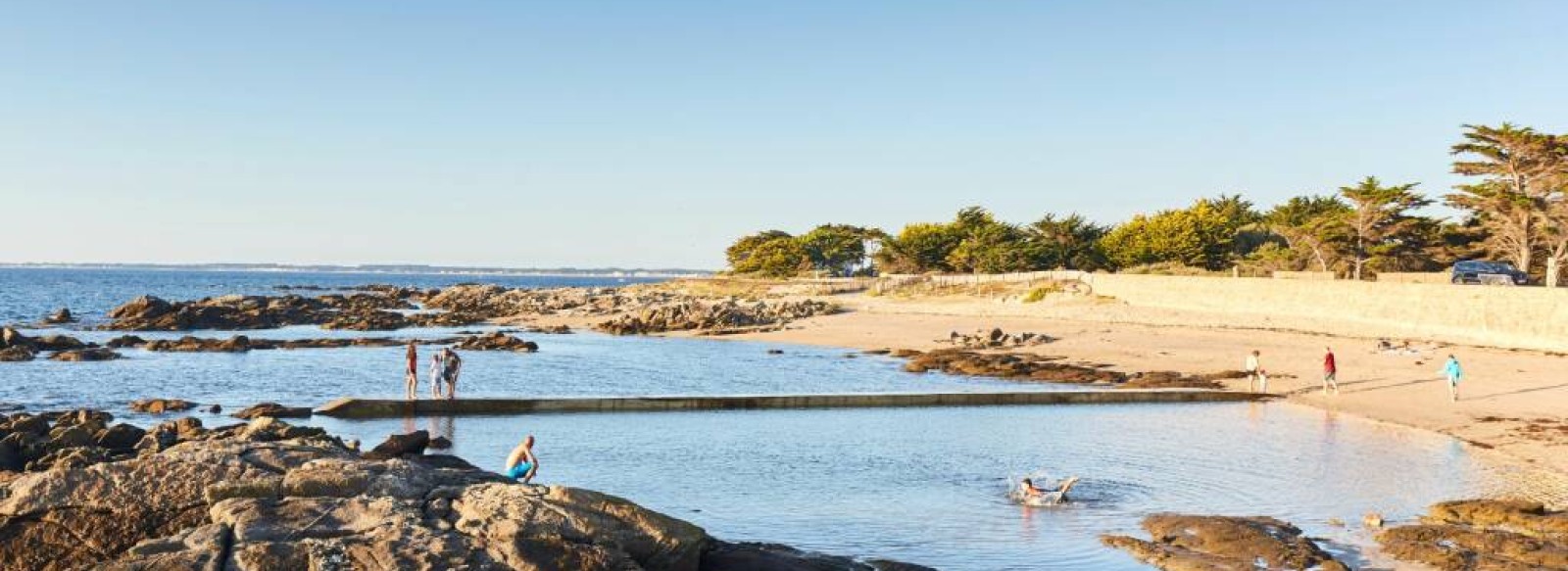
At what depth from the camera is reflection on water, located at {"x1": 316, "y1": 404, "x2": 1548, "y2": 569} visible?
1540 cm

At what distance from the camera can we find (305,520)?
9.53 meters

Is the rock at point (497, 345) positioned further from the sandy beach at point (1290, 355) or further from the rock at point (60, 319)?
the rock at point (60, 319)

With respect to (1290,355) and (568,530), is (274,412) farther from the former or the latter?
(1290,355)

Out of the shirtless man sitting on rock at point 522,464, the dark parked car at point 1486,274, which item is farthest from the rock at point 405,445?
the dark parked car at point 1486,274

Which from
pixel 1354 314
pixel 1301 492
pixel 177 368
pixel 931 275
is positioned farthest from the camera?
pixel 931 275

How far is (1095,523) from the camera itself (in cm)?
1595

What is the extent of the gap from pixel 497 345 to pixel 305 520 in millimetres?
45403

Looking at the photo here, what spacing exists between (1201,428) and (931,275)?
63900mm

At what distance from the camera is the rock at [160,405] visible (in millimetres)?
28906

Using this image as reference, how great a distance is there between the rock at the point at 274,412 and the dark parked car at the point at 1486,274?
44273 mm

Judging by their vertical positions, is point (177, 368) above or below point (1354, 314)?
below

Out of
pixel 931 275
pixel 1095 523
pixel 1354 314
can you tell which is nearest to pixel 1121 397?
pixel 1095 523

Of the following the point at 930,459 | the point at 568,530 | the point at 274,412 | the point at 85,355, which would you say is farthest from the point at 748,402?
the point at 85,355

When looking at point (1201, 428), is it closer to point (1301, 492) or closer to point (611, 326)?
point (1301, 492)
